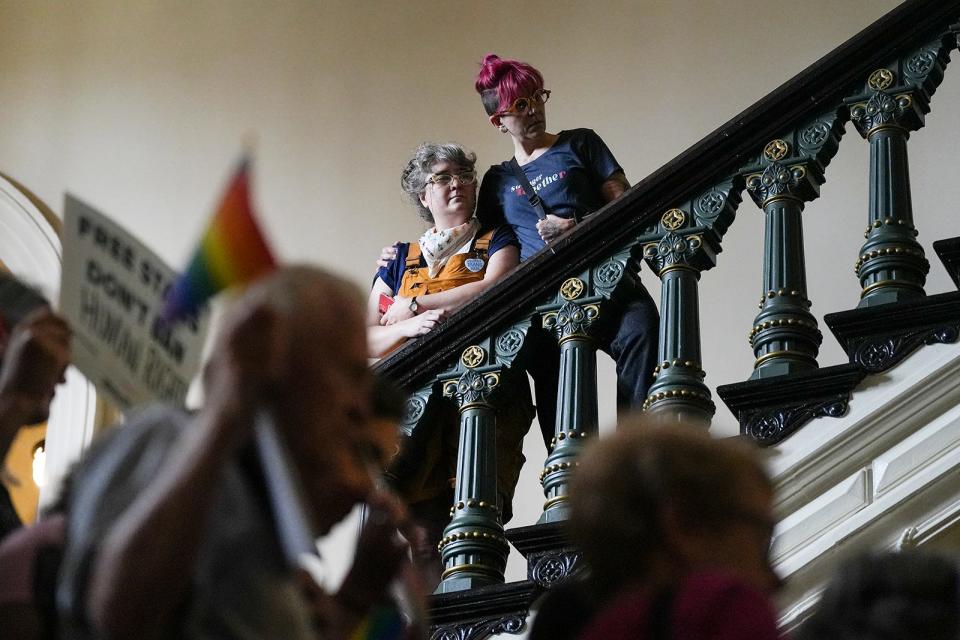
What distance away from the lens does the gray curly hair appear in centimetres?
511

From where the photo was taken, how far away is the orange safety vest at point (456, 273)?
486cm

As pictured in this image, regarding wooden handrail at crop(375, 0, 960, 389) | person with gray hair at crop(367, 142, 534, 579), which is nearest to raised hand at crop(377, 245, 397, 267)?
person with gray hair at crop(367, 142, 534, 579)

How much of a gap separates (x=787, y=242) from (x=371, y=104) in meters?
4.18

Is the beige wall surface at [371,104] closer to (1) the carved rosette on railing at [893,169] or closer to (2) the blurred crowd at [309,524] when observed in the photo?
(1) the carved rosette on railing at [893,169]

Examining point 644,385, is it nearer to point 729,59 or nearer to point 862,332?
point 862,332

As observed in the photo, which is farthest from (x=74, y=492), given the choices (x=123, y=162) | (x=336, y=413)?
(x=123, y=162)

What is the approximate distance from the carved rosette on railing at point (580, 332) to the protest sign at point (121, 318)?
2.16 metres

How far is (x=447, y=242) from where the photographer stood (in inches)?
193

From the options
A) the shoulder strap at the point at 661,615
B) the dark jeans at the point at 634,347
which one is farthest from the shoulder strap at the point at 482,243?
the shoulder strap at the point at 661,615

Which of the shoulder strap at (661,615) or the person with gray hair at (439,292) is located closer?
the shoulder strap at (661,615)

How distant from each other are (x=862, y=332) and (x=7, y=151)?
5.58 m

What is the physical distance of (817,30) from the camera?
6938mm

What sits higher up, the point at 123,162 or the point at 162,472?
→ the point at 123,162

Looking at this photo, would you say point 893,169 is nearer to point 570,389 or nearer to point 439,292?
point 570,389
